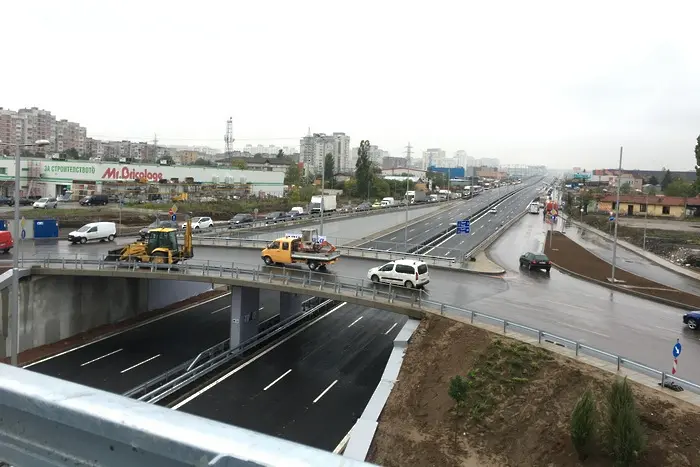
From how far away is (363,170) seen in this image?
4355 inches

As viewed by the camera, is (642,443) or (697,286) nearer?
(642,443)

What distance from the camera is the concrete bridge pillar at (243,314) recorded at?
25250 mm

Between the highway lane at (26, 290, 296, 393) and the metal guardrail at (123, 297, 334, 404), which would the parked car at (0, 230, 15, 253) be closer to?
the highway lane at (26, 290, 296, 393)

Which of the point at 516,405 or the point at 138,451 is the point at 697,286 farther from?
the point at 138,451

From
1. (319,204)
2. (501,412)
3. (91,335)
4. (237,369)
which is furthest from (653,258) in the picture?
(91,335)

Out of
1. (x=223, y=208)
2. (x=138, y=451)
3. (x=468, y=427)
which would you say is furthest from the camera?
(x=223, y=208)

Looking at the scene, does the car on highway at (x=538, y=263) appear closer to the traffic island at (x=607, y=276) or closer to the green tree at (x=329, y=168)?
the traffic island at (x=607, y=276)

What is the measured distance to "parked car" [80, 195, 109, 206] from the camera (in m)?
62.6

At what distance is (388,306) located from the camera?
69.0 feet

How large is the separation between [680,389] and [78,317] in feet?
93.9

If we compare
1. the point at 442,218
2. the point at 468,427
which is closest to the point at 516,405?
the point at 468,427

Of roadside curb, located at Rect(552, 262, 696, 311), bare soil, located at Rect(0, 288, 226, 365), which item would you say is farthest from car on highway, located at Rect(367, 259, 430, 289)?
bare soil, located at Rect(0, 288, 226, 365)

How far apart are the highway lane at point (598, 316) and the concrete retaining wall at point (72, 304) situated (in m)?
21.3

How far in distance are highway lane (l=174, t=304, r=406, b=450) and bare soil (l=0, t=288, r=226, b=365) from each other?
10327 mm
